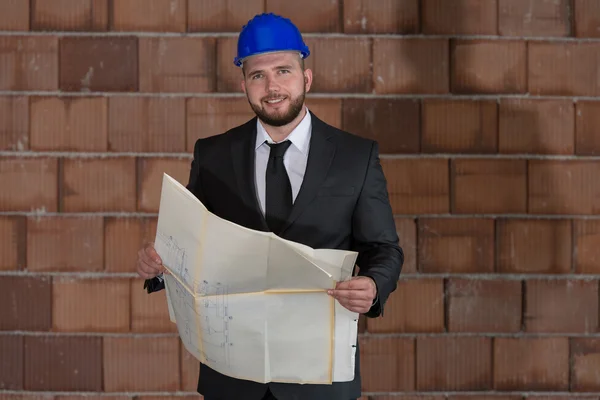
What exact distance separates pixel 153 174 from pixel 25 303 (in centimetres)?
52

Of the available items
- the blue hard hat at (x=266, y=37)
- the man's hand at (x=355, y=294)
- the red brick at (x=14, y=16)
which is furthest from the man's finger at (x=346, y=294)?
the red brick at (x=14, y=16)

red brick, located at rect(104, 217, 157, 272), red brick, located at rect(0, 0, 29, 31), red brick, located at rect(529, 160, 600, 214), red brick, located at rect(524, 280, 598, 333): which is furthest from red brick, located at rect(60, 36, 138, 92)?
red brick, located at rect(524, 280, 598, 333)

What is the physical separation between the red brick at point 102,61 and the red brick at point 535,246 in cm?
114

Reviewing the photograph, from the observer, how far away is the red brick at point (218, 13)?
6.33 feet

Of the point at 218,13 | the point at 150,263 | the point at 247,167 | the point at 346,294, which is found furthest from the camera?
the point at 218,13

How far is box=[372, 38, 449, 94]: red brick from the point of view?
195 cm

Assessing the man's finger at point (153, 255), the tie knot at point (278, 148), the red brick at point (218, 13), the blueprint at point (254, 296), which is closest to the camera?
the blueprint at point (254, 296)

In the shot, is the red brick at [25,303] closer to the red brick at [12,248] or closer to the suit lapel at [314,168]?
the red brick at [12,248]

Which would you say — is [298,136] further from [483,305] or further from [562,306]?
[562,306]

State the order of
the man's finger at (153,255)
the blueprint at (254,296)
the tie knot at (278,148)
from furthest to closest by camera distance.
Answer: the tie knot at (278,148) → the man's finger at (153,255) → the blueprint at (254,296)

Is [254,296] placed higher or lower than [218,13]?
lower

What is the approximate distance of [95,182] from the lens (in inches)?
76.8

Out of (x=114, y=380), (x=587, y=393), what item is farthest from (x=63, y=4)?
(x=587, y=393)

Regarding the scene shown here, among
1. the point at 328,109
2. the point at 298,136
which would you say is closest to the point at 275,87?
the point at 298,136
